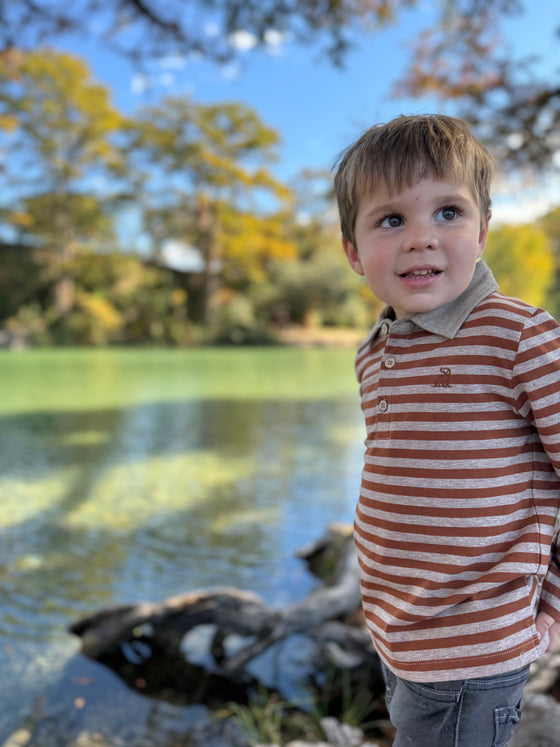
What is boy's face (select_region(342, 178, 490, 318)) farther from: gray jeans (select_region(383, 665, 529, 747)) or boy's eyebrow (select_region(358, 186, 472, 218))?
gray jeans (select_region(383, 665, 529, 747))

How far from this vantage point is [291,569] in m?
3.11

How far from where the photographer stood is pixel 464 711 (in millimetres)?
824

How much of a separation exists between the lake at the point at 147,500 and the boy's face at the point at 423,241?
1826mm

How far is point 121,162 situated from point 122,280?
13.0 feet

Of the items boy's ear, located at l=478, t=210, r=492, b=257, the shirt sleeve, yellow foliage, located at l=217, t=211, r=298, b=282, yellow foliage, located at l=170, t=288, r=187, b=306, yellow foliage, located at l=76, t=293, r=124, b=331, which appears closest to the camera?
the shirt sleeve

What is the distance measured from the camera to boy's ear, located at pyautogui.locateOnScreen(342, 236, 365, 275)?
3.22ft

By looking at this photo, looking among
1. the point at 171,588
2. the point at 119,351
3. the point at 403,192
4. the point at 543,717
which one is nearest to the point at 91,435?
the point at 171,588

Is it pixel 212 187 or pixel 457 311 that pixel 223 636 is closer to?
pixel 457 311

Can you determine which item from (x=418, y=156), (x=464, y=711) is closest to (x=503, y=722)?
(x=464, y=711)

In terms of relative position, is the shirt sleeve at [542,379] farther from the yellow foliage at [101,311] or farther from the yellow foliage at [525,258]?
the yellow foliage at [101,311]

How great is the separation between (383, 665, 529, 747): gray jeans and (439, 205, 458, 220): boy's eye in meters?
0.58

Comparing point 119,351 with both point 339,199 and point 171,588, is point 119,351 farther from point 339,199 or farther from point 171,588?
→ point 339,199

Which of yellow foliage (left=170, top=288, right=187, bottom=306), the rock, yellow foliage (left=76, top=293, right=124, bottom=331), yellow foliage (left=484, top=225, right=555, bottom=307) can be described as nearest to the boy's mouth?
the rock

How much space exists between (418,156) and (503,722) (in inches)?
29.0
